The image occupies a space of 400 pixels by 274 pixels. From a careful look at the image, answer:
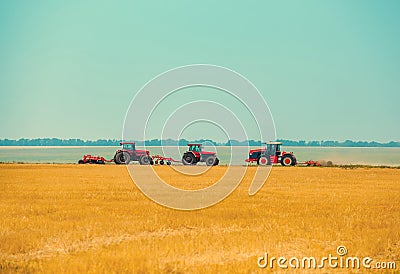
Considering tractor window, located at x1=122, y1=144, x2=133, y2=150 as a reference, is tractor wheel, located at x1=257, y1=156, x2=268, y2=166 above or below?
below

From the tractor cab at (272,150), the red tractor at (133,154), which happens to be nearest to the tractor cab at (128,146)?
the red tractor at (133,154)

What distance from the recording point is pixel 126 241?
10.8 m

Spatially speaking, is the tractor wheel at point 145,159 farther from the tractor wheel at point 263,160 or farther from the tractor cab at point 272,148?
the tractor cab at point 272,148

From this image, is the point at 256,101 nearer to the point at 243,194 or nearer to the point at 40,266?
the point at 243,194

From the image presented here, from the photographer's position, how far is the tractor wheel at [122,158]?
3997 centimetres

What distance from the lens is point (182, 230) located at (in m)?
12.5

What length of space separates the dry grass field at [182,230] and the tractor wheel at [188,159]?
16.8 metres

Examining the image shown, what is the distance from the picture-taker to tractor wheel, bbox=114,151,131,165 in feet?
131

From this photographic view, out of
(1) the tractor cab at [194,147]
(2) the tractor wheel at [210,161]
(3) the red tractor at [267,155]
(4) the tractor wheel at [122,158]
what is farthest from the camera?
(4) the tractor wheel at [122,158]

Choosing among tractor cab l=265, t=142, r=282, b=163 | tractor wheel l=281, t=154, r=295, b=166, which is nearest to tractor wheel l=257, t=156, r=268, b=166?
tractor cab l=265, t=142, r=282, b=163

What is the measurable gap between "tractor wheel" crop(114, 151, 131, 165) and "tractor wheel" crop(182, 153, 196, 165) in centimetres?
479

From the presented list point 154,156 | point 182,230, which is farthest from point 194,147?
point 182,230

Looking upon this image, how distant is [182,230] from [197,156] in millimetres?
25843

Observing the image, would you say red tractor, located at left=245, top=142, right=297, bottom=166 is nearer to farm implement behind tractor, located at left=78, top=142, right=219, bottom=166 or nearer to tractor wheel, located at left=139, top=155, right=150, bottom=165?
farm implement behind tractor, located at left=78, top=142, right=219, bottom=166
